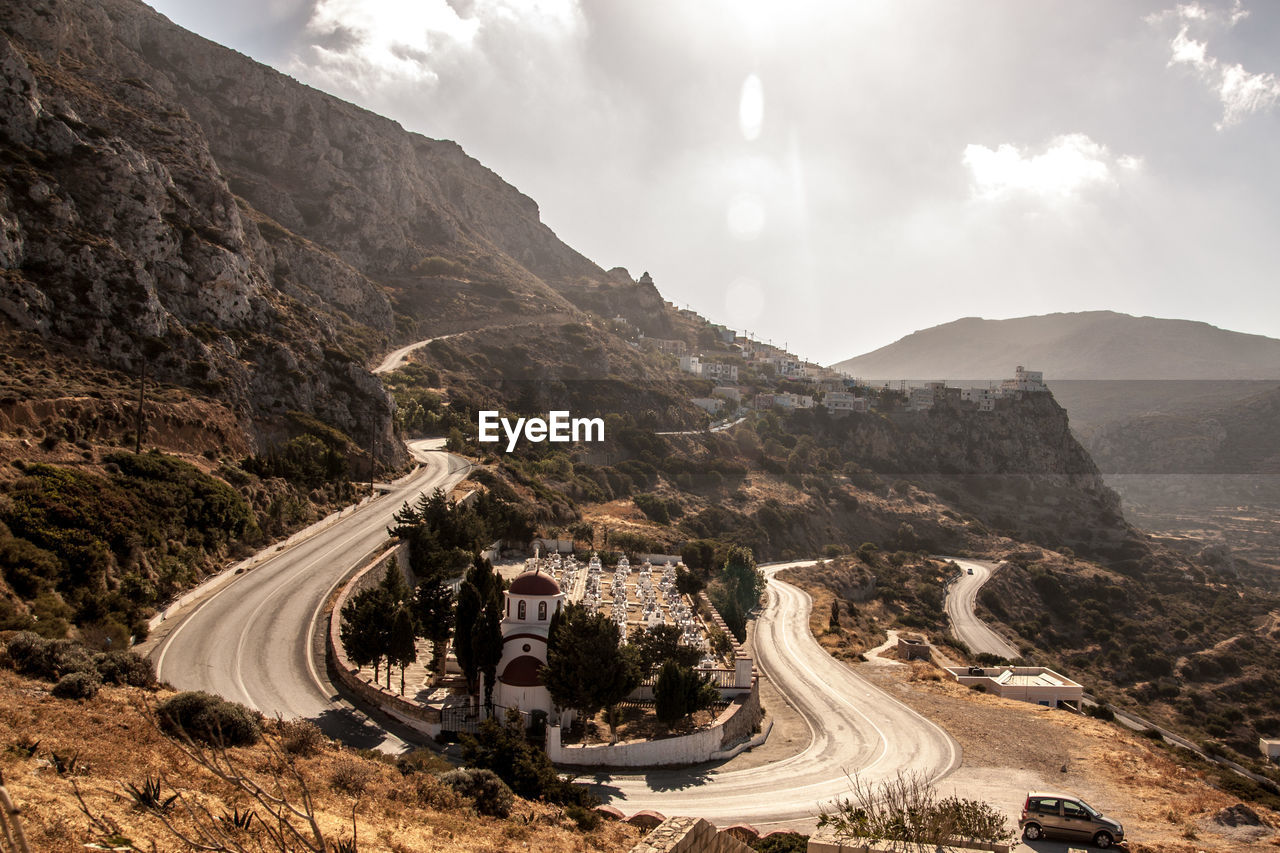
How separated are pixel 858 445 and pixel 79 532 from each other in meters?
102

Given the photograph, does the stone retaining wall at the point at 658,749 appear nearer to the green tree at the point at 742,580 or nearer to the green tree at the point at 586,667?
the green tree at the point at 586,667

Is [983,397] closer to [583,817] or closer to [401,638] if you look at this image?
[401,638]

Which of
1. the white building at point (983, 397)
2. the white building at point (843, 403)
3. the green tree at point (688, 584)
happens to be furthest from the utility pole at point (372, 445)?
the white building at point (983, 397)

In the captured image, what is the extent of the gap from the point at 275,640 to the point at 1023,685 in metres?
33.0

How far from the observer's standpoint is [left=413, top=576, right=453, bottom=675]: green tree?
981 inches

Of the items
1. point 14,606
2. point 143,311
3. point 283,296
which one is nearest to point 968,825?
point 14,606

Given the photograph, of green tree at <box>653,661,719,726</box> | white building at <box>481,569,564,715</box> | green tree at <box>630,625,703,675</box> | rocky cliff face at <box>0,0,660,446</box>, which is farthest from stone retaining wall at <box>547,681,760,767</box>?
rocky cliff face at <box>0,0,660,446</box>

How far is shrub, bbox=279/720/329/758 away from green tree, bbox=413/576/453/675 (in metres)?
8.86

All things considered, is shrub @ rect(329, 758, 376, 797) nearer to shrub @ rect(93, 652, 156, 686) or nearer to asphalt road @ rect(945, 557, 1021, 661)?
shrub @ rect(93, 652, 156, 686)

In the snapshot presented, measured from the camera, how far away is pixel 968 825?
12.7 meters

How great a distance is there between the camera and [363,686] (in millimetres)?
22906

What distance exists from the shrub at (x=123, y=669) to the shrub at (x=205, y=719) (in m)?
2.50

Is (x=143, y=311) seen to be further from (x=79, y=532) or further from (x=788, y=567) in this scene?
(x=788, y=567)

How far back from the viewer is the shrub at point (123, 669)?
16.7m
